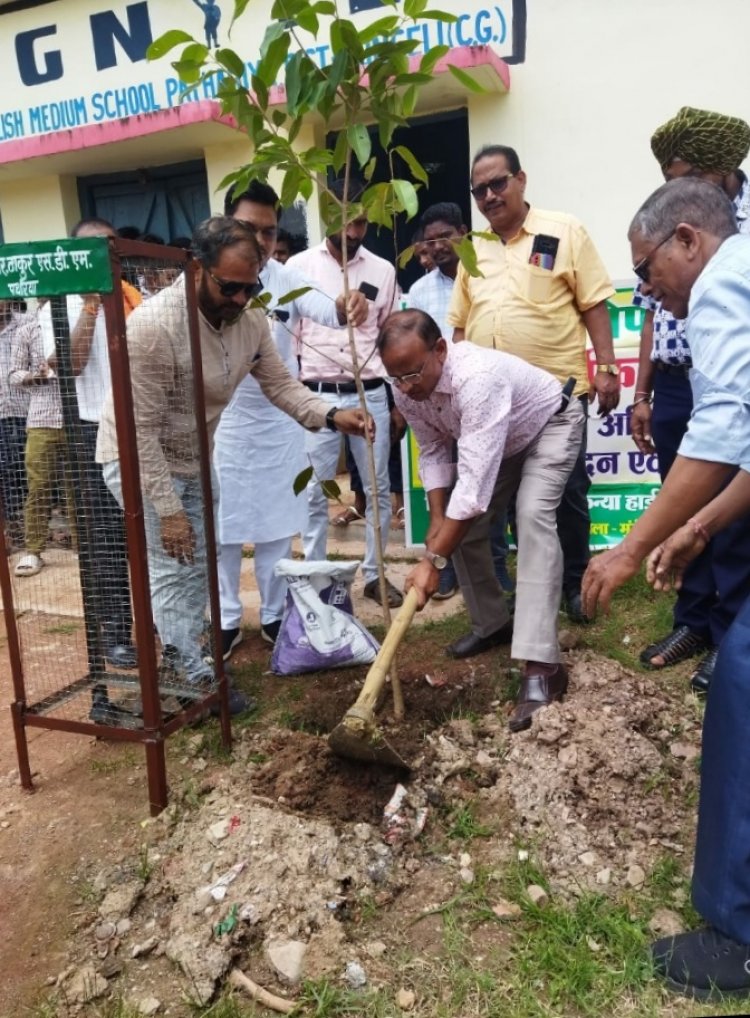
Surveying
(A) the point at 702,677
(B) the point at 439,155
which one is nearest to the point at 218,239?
(A) the point at 702,677

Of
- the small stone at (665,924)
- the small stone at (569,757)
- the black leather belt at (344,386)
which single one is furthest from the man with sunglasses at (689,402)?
the black leather belt at (344,386)

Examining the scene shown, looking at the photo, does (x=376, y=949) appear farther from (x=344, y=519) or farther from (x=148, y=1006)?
(x=344, y=519)

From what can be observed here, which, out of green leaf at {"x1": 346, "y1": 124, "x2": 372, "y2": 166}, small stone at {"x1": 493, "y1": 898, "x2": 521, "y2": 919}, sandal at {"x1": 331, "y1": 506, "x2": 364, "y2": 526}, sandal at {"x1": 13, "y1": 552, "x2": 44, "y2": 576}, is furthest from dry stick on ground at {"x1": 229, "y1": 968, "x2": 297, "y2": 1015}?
sandal at {"x1": 331, "y1": 506, "x2": 364, "y2": 526}

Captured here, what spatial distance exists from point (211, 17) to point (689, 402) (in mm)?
5746

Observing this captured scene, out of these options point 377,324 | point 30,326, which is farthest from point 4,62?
point 30,326

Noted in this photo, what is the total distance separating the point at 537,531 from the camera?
10.5 ft

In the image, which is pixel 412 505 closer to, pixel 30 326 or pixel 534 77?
pixel 30 326

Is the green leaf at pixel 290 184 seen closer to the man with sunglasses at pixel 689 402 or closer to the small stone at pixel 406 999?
the man with sunglasses at pixel 689 402

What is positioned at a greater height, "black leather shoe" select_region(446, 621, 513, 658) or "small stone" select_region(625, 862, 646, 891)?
"black leather shoe" select_region(446, 621, 513, 658)

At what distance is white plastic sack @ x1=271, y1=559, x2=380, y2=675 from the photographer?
3605 millimetres

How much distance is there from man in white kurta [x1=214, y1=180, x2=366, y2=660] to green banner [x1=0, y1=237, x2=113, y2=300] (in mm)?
1462

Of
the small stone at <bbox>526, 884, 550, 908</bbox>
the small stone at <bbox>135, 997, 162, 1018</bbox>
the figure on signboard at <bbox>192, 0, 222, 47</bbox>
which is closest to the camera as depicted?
the small stone at <bbox>135, 997, 162, 1018</bbox>

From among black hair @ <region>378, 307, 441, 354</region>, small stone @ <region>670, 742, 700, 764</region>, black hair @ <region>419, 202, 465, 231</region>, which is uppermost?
black hair @ <region>419, 202, 465, 231</region>

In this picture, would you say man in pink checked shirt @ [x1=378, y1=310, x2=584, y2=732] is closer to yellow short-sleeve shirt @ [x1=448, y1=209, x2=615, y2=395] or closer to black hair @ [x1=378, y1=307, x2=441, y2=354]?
black hair @ [x1=378, y1=307, x2=441, y2=354]
